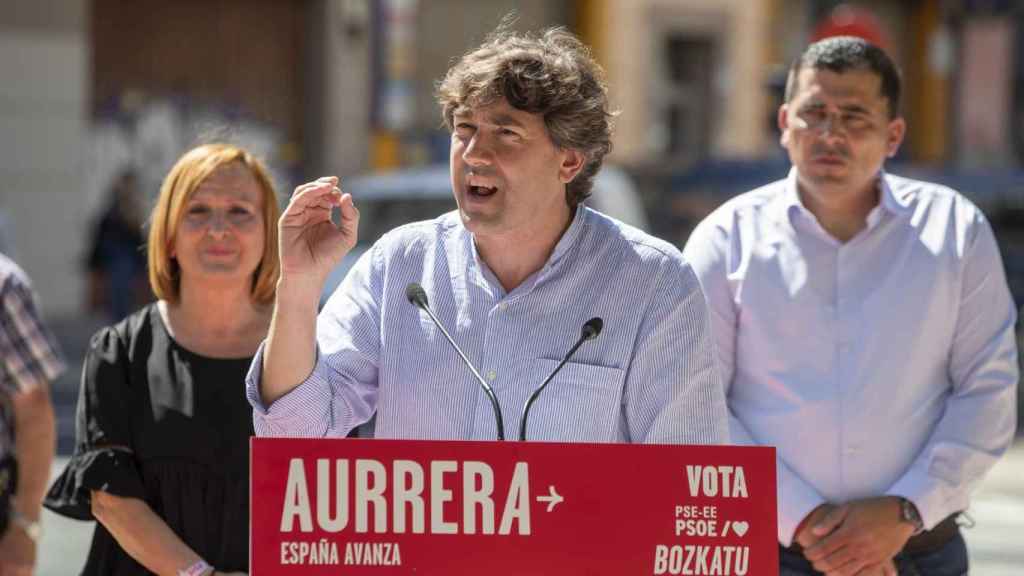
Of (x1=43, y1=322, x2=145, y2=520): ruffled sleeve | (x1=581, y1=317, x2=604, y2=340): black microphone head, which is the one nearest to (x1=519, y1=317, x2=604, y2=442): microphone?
(x1=581, y1=317, x2=604, y2=340): black microphone head

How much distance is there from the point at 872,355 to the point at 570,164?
110 centimetres

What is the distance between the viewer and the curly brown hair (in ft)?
10.9

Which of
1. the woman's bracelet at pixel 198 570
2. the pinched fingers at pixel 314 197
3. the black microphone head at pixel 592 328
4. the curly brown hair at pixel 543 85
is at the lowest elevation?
the woman's bracelet at pixel 198 570

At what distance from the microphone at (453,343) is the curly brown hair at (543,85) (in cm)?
33

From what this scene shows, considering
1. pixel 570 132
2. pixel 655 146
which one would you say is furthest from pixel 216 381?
pixel 655 146

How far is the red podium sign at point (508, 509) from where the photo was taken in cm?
309

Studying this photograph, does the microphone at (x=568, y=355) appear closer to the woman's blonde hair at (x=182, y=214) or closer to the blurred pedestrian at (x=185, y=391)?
the blurred pedestrian at (x=185, y=391)

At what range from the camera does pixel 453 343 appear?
3.38 meters

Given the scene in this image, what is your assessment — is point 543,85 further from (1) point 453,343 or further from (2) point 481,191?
(1) point 453,343

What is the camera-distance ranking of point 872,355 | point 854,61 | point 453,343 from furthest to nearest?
point 854,61 < point 872,355 < point 453,343

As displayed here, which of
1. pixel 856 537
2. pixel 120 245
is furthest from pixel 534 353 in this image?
pixel 120 245

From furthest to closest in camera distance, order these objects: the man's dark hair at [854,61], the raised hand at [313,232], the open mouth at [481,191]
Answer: the man's dark hair at [854,61] → the open mouth at [481,191] → the raised hand at [313,232]

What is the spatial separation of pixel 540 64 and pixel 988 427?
153cm

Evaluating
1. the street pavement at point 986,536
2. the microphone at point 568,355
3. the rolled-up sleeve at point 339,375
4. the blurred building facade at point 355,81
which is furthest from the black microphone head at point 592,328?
the blurred building facade at point 355,81
